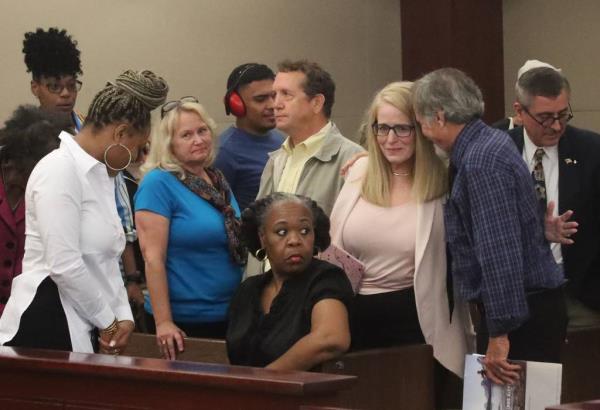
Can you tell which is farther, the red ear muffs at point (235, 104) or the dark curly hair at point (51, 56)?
the dark curly hair at point (51, 56)

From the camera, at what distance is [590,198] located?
510 centimetres

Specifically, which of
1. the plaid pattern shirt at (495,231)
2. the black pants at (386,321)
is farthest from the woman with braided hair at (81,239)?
the plaid pattern shirt at (495,231)

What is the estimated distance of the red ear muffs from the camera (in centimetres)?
588

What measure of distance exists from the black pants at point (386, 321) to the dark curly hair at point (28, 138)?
1.20 m

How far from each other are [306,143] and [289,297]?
0.88 metres

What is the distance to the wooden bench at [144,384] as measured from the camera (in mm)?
3293

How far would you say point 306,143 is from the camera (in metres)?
5.21

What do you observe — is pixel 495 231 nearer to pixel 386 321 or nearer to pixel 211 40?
pixel 386 321

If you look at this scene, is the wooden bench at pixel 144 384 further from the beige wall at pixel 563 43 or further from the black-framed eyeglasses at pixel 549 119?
the beige wall at pixel 563 43

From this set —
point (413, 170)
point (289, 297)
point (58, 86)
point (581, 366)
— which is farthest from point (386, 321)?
point (58, 86)

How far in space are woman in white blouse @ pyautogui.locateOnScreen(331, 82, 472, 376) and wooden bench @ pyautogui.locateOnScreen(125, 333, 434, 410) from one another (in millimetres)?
82

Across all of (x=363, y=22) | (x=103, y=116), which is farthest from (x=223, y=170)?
(x=363, y=22)

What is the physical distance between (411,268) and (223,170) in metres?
1.36

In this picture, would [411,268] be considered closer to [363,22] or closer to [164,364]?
[164,364]
